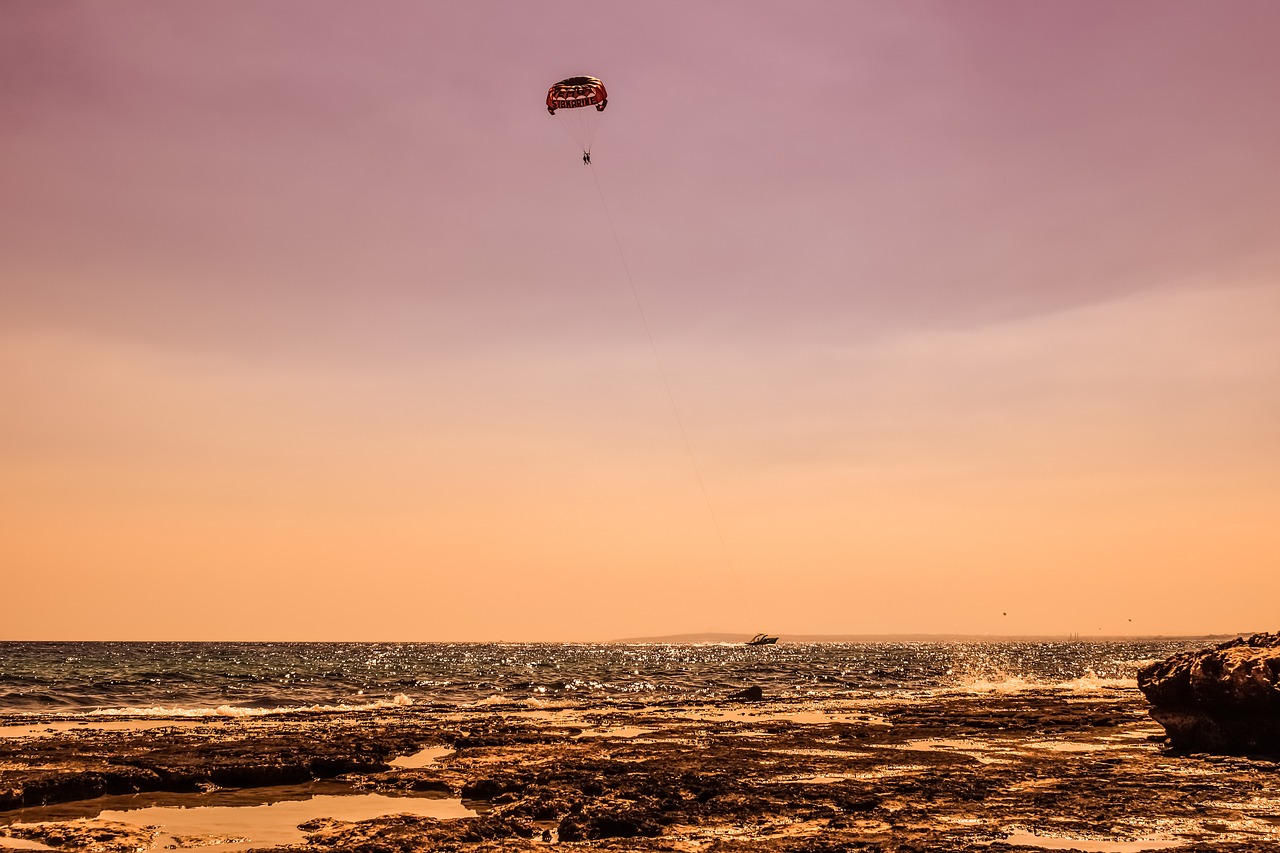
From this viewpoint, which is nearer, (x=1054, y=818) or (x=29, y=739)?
(x=1054, y=818)

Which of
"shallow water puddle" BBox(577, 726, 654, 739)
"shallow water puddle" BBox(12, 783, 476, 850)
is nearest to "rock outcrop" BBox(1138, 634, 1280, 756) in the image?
"shallow water puddle" BBox(577, 726, 654, 739)

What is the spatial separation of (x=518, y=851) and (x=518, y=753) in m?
8.74

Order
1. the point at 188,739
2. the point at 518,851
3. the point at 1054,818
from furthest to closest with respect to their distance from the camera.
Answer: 1. the point at 188,739
2. the point at 1054,818
3. the point at 518,851

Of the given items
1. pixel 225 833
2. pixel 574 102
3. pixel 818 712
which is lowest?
pixel 818 712

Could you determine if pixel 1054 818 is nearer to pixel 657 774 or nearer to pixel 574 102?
pixel 657 774

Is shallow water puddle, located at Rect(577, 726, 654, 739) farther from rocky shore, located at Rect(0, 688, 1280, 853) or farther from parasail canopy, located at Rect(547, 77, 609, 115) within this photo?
parasail canopy, located at Rect(547, 77, 609, 115)

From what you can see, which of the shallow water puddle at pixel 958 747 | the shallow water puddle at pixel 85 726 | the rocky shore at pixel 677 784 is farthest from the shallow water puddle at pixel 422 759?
the shallow water puddle at pixel 958 747

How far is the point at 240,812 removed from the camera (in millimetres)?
12898

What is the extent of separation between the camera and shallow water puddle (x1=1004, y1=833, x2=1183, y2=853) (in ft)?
32.8

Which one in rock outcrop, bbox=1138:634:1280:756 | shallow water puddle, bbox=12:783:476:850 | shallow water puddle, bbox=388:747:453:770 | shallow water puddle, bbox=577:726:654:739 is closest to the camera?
shallow water puddle, bbox=12:783:476:850

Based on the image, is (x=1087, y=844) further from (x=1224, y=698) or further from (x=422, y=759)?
(x=422, y=759)

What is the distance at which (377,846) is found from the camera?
10.3 meters

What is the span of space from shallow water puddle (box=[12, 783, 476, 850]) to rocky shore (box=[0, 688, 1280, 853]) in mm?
95

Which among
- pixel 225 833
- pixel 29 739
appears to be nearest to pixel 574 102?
pixel 29 739
